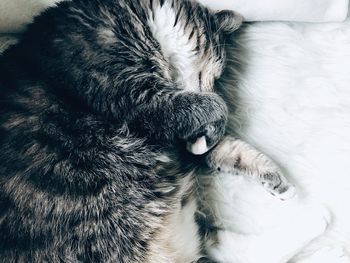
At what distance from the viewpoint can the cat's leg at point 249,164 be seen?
1.23 m

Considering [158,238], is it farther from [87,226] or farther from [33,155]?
[33,155]

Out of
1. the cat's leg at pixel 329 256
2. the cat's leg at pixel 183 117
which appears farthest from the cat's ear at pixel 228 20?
the cat's leg at pixel 329 256

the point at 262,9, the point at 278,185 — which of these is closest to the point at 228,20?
the point at 262,9

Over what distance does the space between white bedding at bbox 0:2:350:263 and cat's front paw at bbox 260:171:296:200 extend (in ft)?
0.09

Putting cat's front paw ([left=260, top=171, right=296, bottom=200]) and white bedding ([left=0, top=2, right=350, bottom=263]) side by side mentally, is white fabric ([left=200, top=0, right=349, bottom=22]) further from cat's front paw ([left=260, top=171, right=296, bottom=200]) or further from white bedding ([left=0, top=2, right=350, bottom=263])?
cat's front paw ([left=260, top=171, right=296, bottom=200])

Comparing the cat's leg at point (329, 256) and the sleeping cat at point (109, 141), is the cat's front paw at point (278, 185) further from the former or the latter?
the cat's leg at point (329, 256)

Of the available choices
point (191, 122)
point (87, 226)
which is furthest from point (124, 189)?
point (191, 122)

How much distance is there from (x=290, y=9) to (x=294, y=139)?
34 cm

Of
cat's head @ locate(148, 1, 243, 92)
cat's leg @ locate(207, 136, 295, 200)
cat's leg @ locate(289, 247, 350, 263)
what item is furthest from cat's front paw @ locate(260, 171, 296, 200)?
cat's head @ locate(148, 1, 243, 92)

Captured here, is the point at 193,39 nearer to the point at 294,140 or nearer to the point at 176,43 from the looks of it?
the point at 176,43

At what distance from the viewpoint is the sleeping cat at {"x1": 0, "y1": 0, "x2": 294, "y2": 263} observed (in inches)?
42.1

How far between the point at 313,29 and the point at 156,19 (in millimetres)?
438

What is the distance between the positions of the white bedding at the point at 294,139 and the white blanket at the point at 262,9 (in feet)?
0.19

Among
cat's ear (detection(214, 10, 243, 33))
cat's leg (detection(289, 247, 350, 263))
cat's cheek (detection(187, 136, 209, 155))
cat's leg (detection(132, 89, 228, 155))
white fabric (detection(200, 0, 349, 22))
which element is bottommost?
cat's leg (detection(289, 247, 350, 263))
